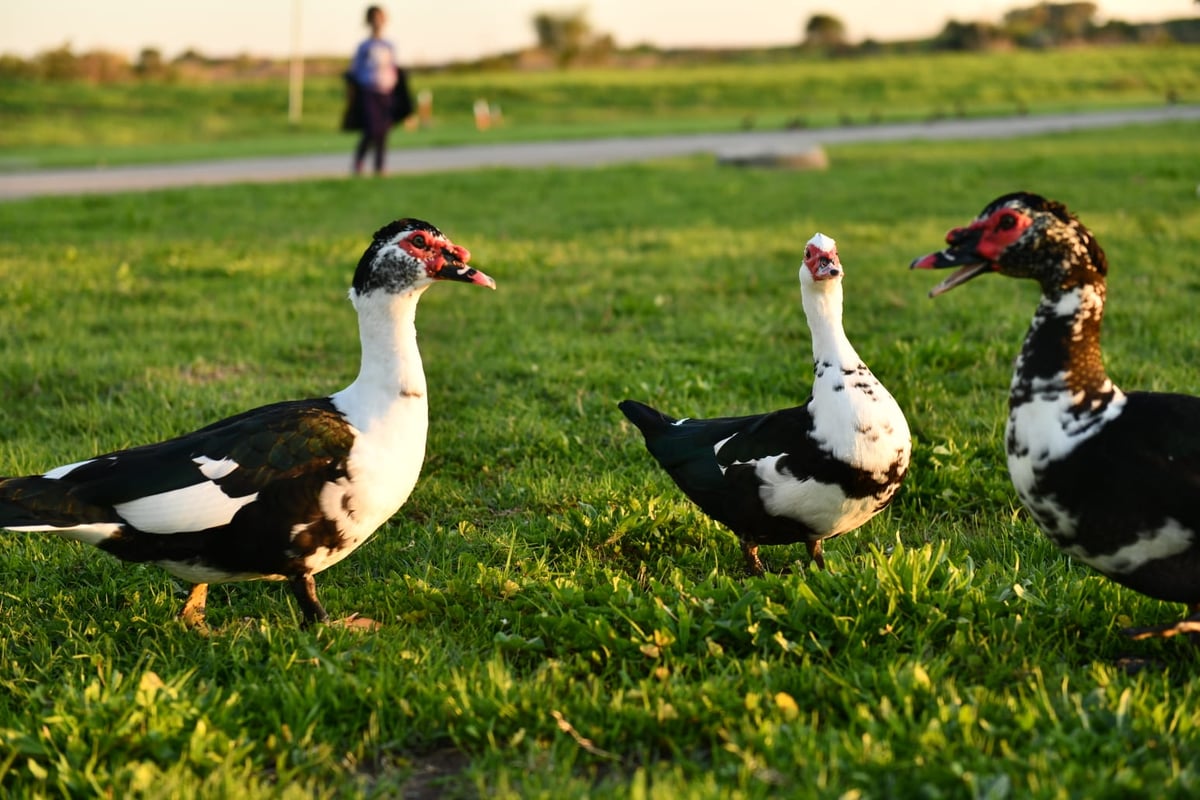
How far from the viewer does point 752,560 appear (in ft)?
14.0

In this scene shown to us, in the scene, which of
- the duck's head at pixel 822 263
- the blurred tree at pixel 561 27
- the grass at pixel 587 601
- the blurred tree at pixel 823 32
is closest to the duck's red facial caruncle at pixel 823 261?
the duck's head at pixel 822 263

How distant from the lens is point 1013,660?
132 inches

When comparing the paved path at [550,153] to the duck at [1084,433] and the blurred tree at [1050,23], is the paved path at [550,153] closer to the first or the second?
the duck at [1084,433]

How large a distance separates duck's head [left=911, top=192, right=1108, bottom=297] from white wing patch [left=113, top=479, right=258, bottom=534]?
7.33 feet

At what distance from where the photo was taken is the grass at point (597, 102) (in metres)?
32.5

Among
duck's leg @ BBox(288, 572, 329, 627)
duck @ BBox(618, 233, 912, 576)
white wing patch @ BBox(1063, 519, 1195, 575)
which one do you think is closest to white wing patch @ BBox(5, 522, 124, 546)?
duck's leg @ BBox(288, 572, 329, 627)

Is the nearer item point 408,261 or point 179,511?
point 179,511

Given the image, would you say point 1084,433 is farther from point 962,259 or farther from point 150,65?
point 150,65

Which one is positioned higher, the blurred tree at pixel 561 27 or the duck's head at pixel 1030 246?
the blurred tree at pixel 561 27

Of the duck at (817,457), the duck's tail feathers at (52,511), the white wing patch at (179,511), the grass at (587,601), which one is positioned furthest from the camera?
the duck at (817,457)

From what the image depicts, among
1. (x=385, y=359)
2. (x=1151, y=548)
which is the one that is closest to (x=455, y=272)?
(x=385, y=359)

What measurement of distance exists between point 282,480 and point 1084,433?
2.40 meters

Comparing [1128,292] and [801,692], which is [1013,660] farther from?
[1128,292]

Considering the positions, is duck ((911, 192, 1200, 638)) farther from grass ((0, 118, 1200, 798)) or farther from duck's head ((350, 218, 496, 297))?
duck's head ((350, 218, 496, 297))
